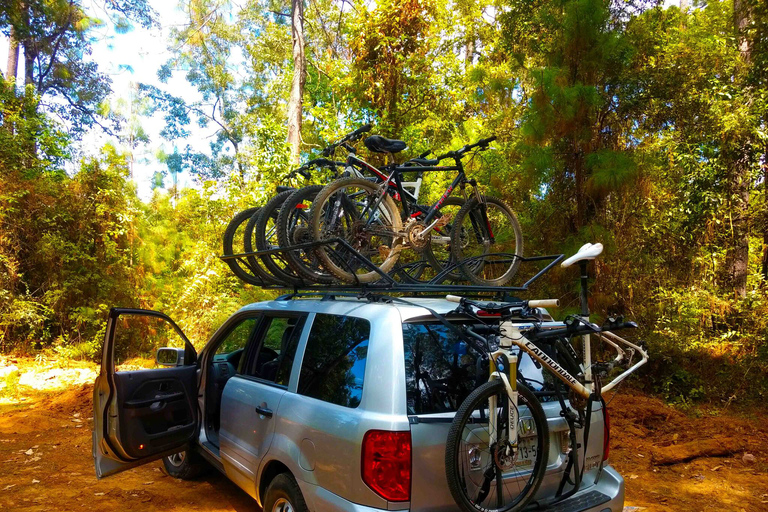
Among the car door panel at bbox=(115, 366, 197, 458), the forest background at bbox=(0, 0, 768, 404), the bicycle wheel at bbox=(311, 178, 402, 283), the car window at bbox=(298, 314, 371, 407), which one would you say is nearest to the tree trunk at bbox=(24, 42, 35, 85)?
the forest background at bbox=(0, 0, 768, 404)

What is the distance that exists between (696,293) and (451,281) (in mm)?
4755

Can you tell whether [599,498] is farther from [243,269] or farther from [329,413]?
[243,269]

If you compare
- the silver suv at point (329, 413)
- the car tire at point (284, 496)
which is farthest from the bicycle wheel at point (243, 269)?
the car tire at point (284, 496)

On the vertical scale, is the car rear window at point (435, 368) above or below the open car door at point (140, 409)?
above

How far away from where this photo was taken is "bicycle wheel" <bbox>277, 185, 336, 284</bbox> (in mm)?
3689

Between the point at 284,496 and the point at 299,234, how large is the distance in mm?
1797

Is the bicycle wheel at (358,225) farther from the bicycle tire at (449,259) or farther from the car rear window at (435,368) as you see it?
the car rear window at (435,368)

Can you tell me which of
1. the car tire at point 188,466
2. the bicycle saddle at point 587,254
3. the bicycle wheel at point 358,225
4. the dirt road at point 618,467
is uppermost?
the bicycle wheel at point 358,225

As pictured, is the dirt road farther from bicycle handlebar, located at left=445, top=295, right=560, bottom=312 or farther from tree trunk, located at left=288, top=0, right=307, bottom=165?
tree trunk, located at left=288, top=0, right=307, bottom=165

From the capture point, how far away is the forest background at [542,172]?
657cm

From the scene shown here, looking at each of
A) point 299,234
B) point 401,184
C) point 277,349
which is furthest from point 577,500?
point 401,184

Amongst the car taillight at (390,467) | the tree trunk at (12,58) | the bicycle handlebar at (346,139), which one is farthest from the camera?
the tree trunk at (12,58)

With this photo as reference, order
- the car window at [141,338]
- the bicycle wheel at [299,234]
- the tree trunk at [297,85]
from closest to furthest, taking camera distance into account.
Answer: the bicycle wheel at [299,234]
the car window at [141,338]
the tree trunk at [297,85]

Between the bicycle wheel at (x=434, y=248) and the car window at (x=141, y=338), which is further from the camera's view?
the car window at (x=141, y=338)
